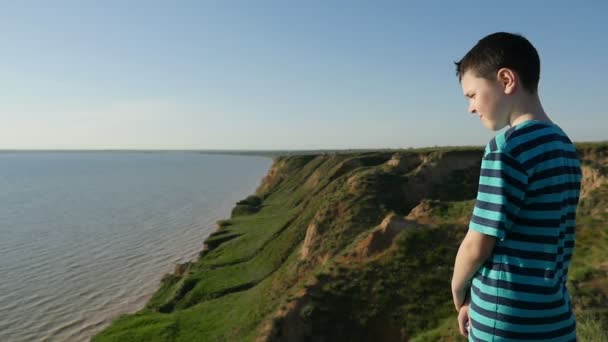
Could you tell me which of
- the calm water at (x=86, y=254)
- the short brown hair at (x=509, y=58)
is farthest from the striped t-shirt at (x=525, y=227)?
the calm water at (x=86, y=254)

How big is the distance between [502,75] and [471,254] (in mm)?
1244

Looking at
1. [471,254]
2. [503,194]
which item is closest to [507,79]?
[503,194]

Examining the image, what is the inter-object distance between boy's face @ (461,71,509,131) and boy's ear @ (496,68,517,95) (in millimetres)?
25

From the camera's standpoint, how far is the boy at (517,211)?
2730 millimetres

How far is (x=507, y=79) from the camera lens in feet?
9.69

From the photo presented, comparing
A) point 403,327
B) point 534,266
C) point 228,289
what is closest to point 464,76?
point 534,266

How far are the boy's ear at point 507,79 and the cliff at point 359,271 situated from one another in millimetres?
5850

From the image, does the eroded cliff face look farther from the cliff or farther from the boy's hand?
the boy's hand

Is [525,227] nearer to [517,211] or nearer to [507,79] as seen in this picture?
[517,211]

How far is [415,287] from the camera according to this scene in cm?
1747

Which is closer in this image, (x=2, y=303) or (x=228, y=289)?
(x=228, y=289)

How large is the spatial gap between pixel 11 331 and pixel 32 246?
22.9 meters

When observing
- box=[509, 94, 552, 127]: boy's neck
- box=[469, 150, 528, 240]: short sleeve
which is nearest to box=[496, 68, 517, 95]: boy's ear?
box=[509, 94, 552, 127]: boy's neck

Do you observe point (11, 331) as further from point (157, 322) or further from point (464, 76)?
point (464, 76)
